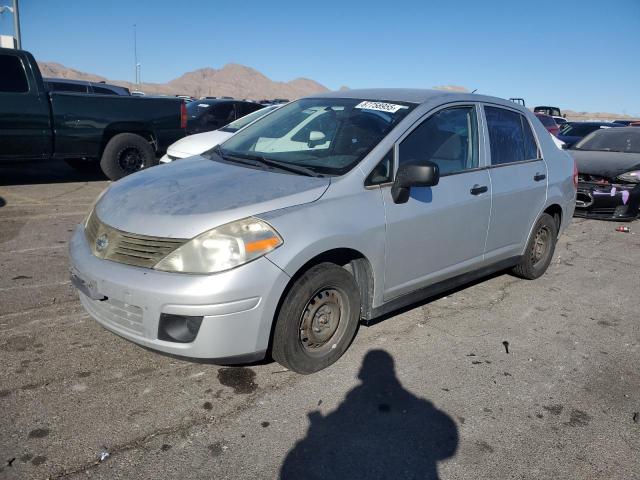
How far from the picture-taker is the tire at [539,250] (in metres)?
5.10

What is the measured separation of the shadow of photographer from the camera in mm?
2547

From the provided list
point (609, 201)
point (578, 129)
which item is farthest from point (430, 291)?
point (578, 129)

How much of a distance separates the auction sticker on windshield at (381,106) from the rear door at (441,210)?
0.23 m

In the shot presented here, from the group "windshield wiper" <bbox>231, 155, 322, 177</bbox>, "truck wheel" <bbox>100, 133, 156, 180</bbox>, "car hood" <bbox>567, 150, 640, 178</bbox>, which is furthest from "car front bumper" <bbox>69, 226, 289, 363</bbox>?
"car hood" <bbox>567, 150, 640, 178</bbox>

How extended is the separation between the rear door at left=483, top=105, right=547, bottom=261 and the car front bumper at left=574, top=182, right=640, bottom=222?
403 centimetres

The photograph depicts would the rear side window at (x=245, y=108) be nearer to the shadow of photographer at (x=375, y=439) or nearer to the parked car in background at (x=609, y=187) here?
the parked car in background at (x=609, y=187)

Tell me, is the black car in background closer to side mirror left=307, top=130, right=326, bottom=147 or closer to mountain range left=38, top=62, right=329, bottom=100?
side mirror left=307, top=130, right=326, bottom=147

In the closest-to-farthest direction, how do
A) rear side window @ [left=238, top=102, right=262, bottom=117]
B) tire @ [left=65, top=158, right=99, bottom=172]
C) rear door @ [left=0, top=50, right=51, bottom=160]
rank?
1. rear door @ [left=0, top=50, right=51, bottom=160]
2. tire @ [left=65, top=158, right=99, bottom=172]
3. rear side window @ [left=238, top=102, right=262, bottom=117]

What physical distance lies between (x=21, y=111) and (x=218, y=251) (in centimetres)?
664

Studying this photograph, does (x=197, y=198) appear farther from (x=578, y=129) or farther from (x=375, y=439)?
(x=578, y=129)

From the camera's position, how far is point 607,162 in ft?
28.9

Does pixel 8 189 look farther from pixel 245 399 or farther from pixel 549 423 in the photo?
pixel 549 423

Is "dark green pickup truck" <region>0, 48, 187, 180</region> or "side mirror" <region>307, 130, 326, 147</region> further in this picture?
"dark green pickup truck" <region>0, 48, 187, 180</region>

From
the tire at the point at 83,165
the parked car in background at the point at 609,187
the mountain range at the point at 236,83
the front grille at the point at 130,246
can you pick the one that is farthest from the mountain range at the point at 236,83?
the front grille at the point at 130,246
